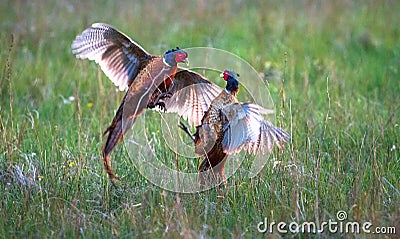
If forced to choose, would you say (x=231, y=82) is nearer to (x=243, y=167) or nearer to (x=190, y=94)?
(x=190, y=94)

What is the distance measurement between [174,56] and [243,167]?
0.93 m

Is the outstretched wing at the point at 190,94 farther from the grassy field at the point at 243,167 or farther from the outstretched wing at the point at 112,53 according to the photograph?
the grassy field at the point at 243,167

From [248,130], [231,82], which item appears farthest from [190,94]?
[248,130]

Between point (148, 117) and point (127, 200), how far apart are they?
5.56ft

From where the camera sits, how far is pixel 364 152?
4637mm

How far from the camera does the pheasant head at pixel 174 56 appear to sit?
4.17 metres

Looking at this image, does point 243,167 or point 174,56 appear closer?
point 174,56

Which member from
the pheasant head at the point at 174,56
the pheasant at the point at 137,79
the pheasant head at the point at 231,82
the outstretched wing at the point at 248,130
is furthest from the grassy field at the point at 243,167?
the pheasant head at the point at 174,56

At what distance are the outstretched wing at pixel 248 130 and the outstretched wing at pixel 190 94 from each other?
477 millimetres

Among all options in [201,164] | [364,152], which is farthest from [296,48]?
[201,164]

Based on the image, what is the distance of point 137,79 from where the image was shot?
14.2ft

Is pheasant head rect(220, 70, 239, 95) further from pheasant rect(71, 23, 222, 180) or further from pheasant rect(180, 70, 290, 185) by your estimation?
pheasant rect(71, 23, 222, 180)

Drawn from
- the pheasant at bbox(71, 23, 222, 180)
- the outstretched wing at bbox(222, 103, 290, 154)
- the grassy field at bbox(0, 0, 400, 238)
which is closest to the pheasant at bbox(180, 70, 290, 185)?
the outstretched wing at bbox(222, 103, 290, 154)

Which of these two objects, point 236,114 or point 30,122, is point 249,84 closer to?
point 236,114
